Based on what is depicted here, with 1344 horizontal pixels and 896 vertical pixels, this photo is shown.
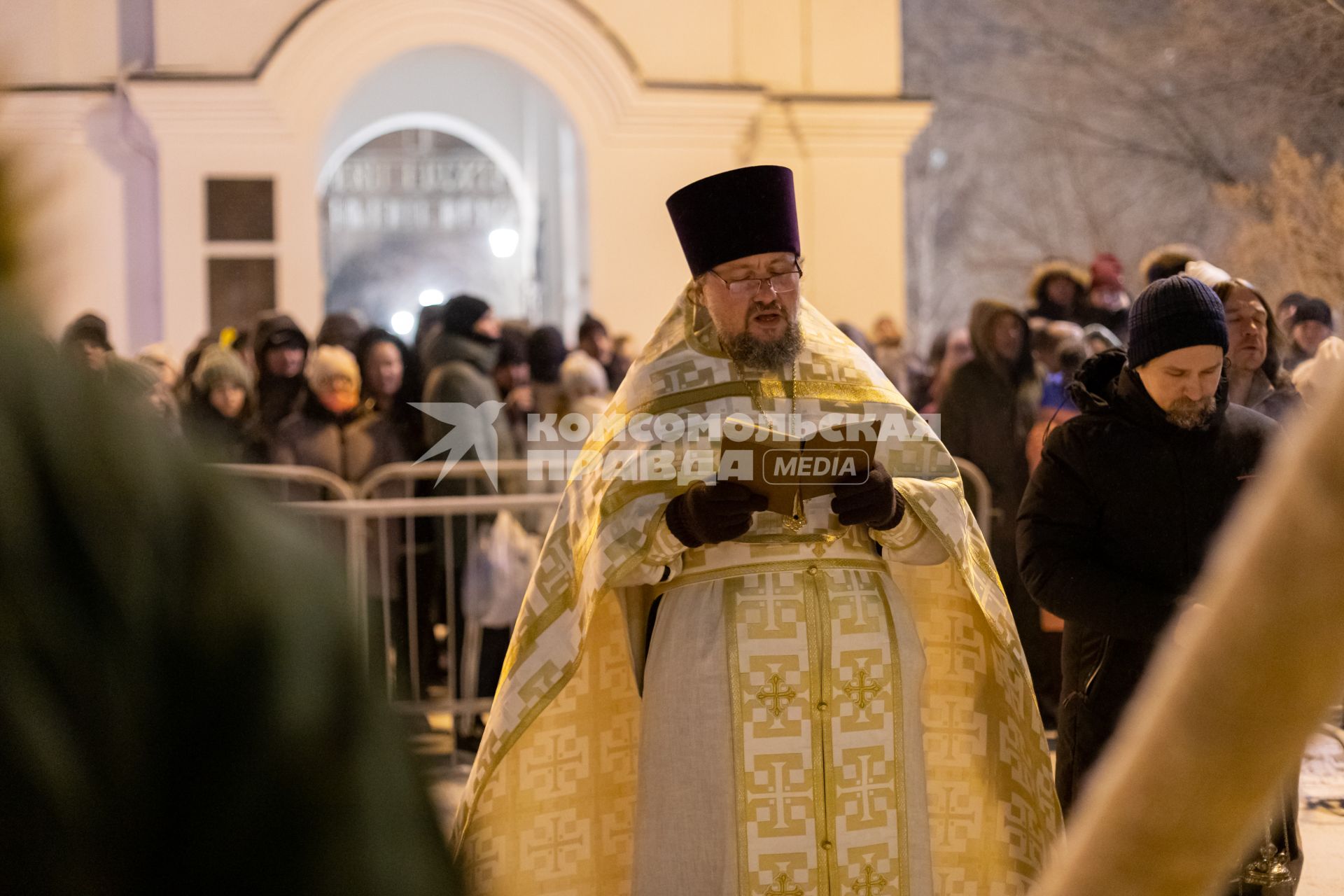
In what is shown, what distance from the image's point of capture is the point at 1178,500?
3.93m

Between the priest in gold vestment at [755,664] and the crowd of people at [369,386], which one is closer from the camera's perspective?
the priest in gold vestment at [755,664]

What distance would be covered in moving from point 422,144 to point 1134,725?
37602 mm

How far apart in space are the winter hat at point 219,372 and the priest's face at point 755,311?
4.55 m

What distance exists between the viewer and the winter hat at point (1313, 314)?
7.01m

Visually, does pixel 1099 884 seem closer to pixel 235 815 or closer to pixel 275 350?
pixel 235 815

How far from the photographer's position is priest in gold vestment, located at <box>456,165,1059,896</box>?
350cm

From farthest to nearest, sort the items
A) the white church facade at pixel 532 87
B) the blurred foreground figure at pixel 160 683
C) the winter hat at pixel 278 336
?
the white church facade at pixel 532 87 < the winter hat at pixel 278 336 < the blurred foreground figure at pixel 160 683

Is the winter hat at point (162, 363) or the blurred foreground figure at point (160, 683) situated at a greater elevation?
the winter hat at point (162, 363)

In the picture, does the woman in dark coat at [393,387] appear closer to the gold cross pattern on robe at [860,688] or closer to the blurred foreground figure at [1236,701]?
the gold cross pattern on robe at [860,688]

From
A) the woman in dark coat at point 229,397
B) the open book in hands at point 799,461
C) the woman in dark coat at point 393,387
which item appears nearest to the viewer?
the open book in hands at point 799,461

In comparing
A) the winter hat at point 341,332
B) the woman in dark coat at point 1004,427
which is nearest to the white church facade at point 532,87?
the winter hat at point 341,332

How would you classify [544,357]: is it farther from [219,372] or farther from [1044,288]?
[1044,288]

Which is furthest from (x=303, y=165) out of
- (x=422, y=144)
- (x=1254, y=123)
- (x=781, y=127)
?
(x=422, y=144)

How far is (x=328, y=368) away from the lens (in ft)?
25.7
